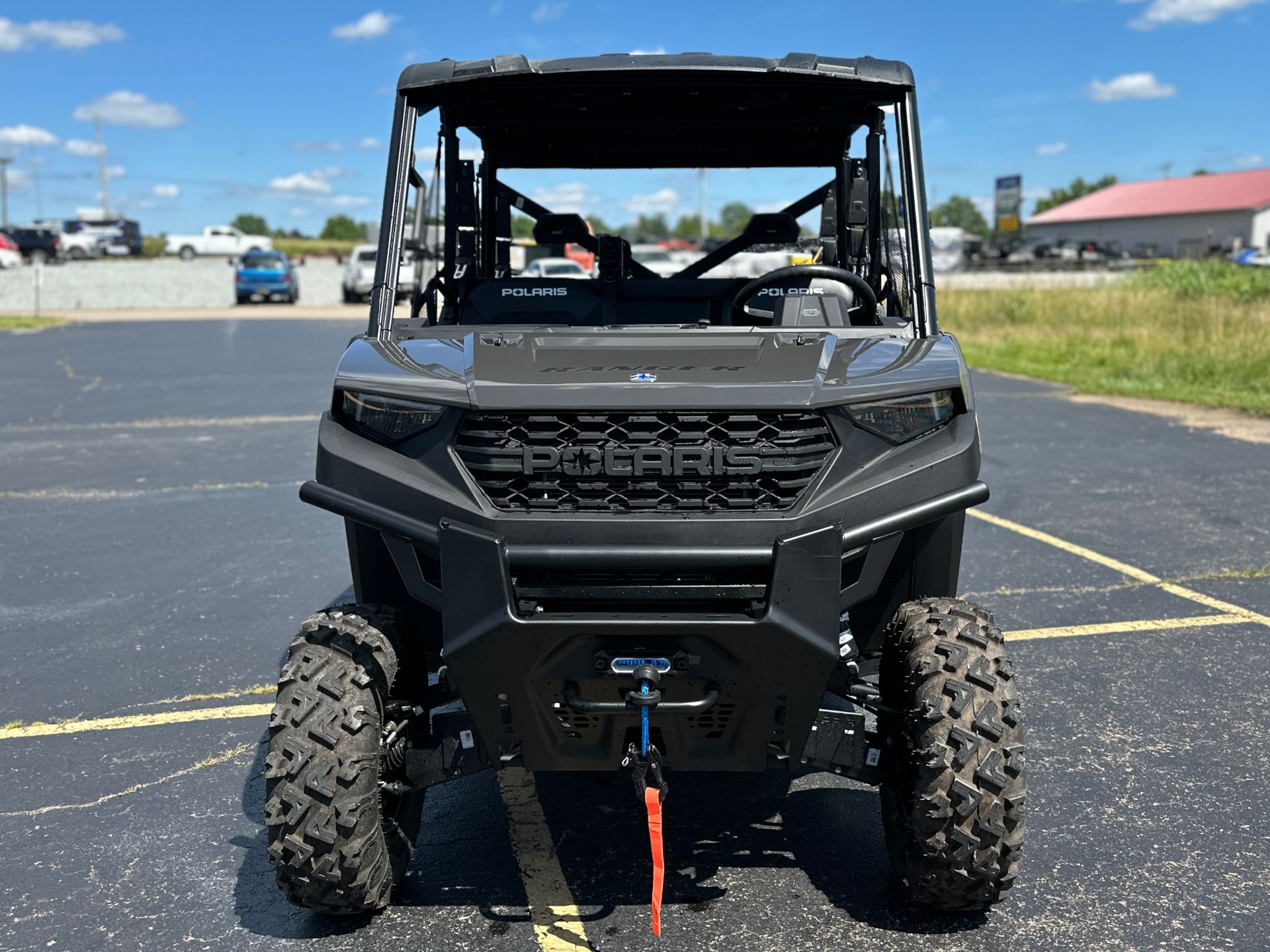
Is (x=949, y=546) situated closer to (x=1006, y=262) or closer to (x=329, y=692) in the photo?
(x=329, y=692)

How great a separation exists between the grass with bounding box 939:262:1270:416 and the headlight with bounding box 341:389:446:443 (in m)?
11.7

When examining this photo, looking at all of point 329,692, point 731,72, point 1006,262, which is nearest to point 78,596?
point 329,692

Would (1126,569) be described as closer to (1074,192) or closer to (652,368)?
(652,368)

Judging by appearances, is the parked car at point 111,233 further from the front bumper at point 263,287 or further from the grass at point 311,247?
the front bumper at point 263,287

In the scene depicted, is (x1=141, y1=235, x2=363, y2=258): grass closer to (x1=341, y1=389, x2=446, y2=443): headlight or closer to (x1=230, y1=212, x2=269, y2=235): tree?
(x1=230, y1=212, x2=269, y2=235): tree

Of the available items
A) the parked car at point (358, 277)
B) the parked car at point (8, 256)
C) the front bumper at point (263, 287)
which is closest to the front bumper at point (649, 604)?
the parked car at point (358, 277)

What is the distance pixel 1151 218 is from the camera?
8325 centimetres

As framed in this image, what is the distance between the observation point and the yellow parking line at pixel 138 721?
182 inches

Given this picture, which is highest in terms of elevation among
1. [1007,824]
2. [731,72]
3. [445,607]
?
[731,72]

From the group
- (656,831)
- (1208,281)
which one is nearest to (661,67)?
(656,831)

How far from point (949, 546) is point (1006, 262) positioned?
63.3 metres

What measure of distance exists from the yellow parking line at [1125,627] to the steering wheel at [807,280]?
2282 mm

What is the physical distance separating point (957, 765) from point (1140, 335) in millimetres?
17532

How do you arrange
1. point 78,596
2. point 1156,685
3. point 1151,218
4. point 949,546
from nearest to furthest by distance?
point 949,546
point 1156,685
point 78,596
point 1151,218
